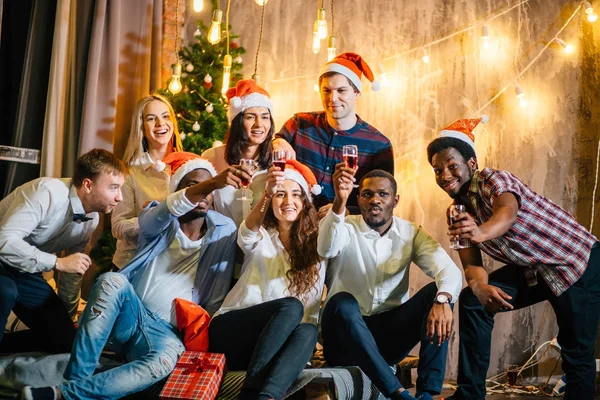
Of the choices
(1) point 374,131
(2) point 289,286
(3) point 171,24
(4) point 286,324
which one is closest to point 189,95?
(3) point 171,24

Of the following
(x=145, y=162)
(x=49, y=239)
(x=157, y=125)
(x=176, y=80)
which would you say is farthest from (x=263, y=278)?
(x=176, y=80)

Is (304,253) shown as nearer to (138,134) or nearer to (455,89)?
(138,134)

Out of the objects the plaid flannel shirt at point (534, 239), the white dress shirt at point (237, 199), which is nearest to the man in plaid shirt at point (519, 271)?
the plaid flannel shirt at point (534, 239)

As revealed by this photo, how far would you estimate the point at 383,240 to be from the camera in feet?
11.3

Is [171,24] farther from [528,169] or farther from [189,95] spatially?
[528,169]

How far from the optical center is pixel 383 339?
327 centimetres

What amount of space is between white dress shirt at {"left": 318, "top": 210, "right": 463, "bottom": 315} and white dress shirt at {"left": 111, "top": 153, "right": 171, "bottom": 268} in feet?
3.44

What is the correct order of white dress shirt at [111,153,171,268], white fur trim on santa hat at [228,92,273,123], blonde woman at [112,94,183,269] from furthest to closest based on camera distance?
white fur trim on santa hat at [228,92,273,123] < blonde woman at [112,94,183,269] < white dress shirt at [111,153,171,268]

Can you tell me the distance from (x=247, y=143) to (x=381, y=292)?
1144mm

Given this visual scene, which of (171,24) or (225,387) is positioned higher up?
(171,24)

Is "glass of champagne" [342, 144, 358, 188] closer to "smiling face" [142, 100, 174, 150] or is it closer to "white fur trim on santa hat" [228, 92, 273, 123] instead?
"white fur trim on santa hat" [228, 92, 273, 123]

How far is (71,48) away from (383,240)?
2677 mm

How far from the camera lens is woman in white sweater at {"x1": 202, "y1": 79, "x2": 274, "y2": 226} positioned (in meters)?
3.80

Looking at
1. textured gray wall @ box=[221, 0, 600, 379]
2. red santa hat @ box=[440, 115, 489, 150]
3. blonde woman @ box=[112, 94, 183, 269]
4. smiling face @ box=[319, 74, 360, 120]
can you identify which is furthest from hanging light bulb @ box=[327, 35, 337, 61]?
red santa hat @ box=[440, 115, 489, 150]
